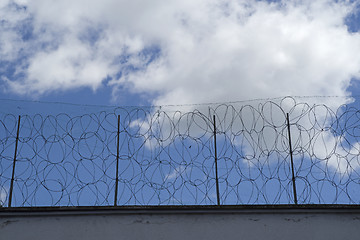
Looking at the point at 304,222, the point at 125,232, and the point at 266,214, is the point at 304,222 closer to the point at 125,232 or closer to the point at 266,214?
the point at 266,214

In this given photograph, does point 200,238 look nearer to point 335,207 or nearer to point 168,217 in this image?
point 168,217

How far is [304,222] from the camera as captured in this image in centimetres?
592

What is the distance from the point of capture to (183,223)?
5.90 metres

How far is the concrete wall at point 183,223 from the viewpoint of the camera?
5848 millimetres

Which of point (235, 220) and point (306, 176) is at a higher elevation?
point (306, 176)

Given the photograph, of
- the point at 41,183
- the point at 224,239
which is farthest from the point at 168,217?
the point at 41,183

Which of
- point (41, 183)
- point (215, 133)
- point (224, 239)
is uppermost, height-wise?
point (215, 133)

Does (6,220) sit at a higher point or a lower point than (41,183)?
lower

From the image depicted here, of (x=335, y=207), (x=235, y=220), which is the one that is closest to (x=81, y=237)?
(x=235, y=220)

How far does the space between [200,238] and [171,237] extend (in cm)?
34

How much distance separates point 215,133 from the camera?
633 cm

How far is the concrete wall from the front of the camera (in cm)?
585

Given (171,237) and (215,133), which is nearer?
(171,237)

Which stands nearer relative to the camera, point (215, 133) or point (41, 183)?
point (41, 183)
